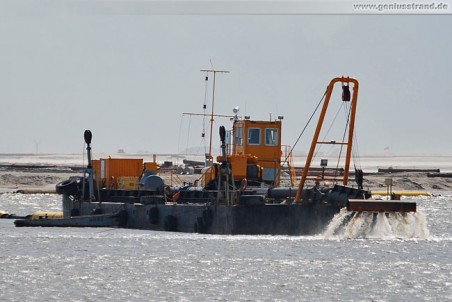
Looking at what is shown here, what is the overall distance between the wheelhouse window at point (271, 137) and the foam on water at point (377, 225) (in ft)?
25.9

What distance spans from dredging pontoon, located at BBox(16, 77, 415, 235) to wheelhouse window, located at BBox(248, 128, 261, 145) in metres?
0.05

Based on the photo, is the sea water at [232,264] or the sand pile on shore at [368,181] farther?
the sand pile on shore at [368,181]

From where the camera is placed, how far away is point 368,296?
36625 millimetres

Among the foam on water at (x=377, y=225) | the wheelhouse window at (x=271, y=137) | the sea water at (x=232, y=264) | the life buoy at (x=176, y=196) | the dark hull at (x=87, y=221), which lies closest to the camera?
the sea water at (x=232, y=264)

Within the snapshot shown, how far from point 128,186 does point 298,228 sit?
1472cm

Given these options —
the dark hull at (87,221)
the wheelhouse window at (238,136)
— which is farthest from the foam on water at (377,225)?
the dark hull at (87,221)

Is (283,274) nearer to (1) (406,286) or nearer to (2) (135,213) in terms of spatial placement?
(1) (406,286)

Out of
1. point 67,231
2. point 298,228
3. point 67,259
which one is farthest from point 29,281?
point 67,231

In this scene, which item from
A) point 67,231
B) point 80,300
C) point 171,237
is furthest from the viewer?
point 67,231

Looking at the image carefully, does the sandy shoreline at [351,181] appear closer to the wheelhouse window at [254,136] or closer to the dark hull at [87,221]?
the dark hull at [87,221]

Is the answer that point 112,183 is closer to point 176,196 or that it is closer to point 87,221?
point 87,221

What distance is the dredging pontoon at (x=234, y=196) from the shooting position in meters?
50.2

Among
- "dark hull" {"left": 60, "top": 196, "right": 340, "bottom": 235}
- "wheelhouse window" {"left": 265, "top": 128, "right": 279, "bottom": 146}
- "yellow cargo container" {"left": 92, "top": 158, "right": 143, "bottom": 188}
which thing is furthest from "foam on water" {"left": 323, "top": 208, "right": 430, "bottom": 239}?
"yellow cargo container" {"left": 92, "top": 158, "right": 143, "bottom": 188}

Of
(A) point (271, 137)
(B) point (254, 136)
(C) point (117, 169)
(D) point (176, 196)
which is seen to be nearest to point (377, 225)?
(A) point (271, 137)
